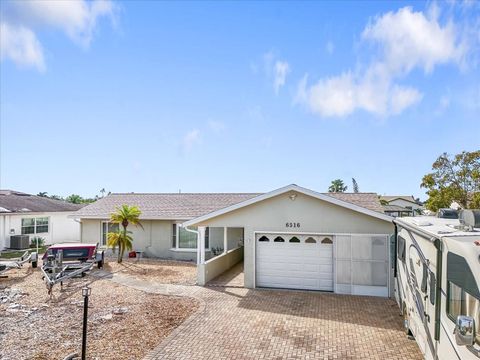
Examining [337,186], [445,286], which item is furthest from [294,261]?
[337,186]

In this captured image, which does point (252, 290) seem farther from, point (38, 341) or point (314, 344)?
point (38, 341)

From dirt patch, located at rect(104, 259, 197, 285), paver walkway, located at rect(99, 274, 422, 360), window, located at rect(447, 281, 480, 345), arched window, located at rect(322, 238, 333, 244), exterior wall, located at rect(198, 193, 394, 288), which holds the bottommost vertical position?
dirt patch, located at rect(104, 259, 197, 285)

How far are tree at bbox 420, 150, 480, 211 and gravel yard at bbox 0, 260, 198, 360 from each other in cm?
2103

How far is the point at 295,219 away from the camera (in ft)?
48.7

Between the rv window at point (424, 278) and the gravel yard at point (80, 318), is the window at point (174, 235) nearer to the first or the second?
the gravel yard at point (80, 318)

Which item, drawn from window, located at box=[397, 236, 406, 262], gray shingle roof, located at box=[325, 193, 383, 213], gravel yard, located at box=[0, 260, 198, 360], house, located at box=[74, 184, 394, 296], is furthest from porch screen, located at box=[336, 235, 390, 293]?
gray shingle roof, located at box=[325, 193, 383, 213]

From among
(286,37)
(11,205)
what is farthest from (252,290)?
(11,205)

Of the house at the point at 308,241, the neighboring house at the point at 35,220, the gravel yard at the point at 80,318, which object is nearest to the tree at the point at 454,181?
the house at the point at 308,241

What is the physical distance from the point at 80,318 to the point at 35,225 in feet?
69.3

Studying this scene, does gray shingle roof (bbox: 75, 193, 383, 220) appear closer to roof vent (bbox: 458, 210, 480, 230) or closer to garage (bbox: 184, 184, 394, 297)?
garage (bbox: 184, 184, 394, 297)

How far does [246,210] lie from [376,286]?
5.76 m

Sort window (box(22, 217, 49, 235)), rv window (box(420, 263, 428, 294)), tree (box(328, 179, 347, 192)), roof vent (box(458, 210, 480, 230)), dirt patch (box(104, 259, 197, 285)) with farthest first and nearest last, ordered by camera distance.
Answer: tree (box(328, 179, 347, 192)) → window (box(22, 217, 49, 235)) → dirt patch (box(104, 259, 197, 285)) → rv window (box(420, 263, 428, 294)) → roof vent (box(458, 210, 480, 230))

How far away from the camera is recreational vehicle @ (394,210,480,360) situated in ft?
16.8

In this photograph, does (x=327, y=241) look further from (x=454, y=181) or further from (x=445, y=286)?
(x=454, y=181)
